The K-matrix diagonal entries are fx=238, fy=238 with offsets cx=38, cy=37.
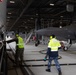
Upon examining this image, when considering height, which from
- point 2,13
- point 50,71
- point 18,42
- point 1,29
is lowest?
point 50,71

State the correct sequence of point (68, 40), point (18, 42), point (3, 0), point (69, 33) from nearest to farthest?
1. point (3, 0)
2. point (18, 42)
3. point (69, 33)
4. point (68, 40)

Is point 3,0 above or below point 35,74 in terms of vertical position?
above

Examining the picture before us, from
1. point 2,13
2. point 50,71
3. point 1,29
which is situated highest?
point 2,13

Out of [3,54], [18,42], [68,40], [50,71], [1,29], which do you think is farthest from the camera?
[68,40]

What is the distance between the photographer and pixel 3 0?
536 cm

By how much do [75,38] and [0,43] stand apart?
13.3m

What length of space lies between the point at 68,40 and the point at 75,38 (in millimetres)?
1766

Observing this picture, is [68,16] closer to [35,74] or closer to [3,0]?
[35,74]

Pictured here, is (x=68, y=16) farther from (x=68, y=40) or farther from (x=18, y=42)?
(x=18, y=42)

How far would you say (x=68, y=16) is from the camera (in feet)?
118

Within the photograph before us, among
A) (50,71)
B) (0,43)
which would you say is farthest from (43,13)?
(0,43)

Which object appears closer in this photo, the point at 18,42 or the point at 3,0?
the point at 3,0

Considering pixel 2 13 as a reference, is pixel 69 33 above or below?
below

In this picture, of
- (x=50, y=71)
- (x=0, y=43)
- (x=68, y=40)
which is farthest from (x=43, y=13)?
(x=0, y=43)
